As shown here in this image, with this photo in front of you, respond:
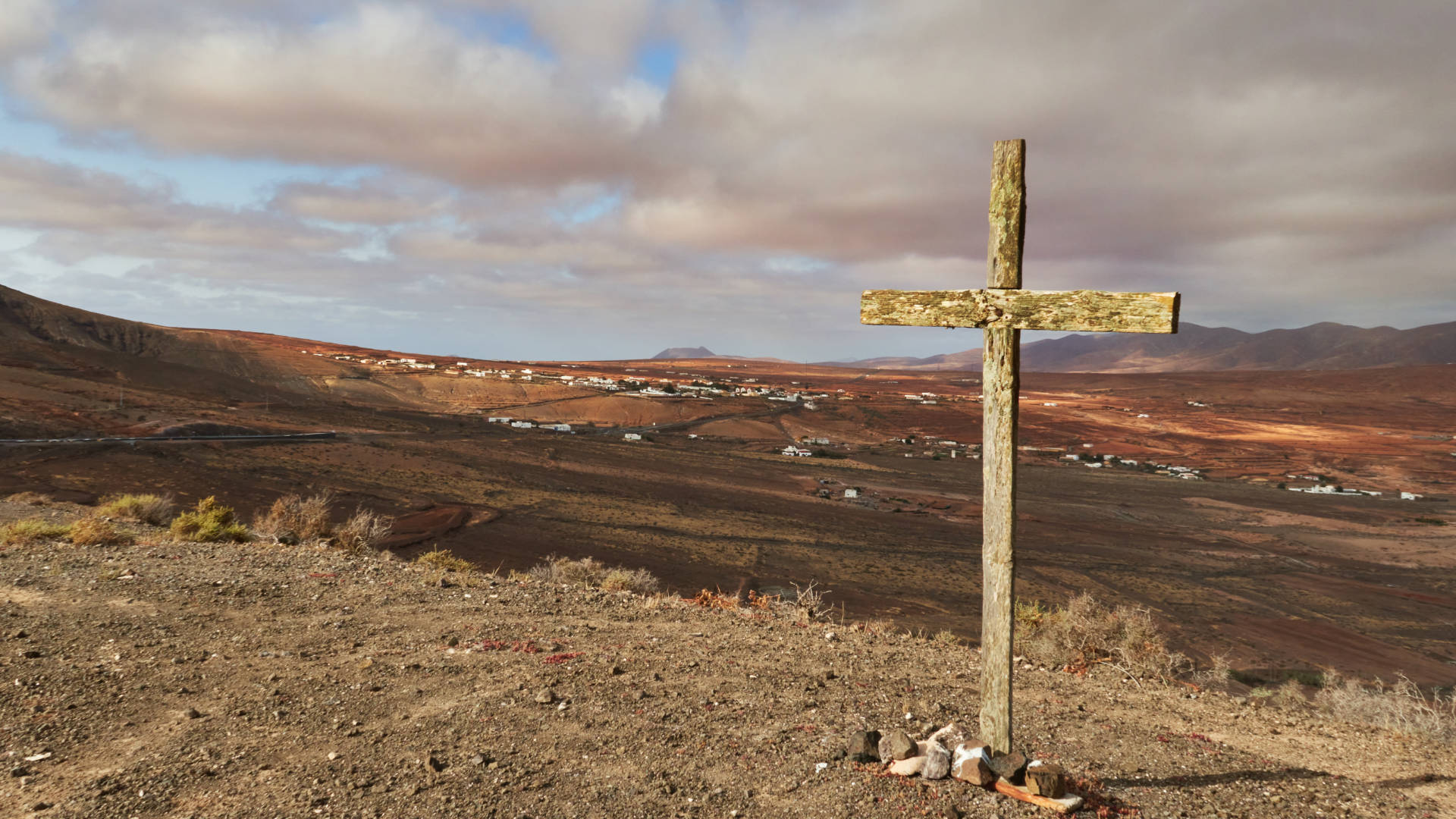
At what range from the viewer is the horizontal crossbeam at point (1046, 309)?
4426mm

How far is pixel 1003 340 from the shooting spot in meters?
4.76

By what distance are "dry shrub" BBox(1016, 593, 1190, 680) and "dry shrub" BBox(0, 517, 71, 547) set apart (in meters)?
15.7

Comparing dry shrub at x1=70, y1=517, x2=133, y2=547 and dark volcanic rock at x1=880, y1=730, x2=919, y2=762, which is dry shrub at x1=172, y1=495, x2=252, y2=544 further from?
dark volcanic rock at x1=880, y1=730, x2=919, y2=762

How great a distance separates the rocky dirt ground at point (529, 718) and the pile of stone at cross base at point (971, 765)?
11 centimetres

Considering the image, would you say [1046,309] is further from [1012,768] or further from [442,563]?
[442,563]

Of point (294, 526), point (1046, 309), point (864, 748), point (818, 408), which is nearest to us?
point (1046, 309)

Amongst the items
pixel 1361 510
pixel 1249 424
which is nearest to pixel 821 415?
pixel 1361 510

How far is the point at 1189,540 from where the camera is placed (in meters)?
34.1

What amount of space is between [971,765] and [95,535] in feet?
45.3

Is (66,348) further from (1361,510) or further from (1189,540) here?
(1361,510)

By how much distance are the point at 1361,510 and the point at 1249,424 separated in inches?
2174

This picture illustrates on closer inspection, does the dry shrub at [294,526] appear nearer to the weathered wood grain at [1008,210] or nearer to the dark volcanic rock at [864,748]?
the dark volcanic rock at [864,748]

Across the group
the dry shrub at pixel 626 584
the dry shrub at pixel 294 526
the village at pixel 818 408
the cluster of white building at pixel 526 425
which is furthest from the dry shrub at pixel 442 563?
the cluster of white building at pixel 526 425

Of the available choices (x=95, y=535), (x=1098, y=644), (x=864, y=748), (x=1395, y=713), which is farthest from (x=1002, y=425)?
(x=95, y=535)
